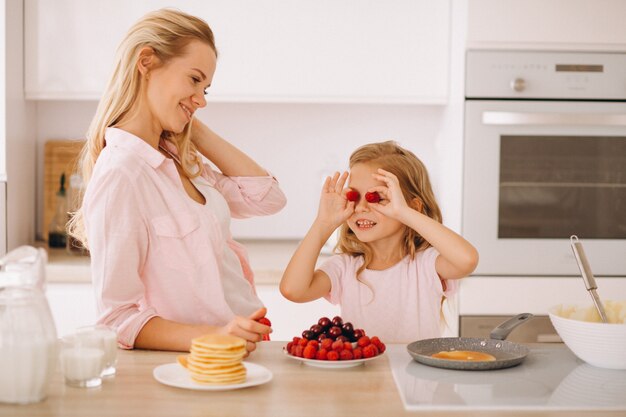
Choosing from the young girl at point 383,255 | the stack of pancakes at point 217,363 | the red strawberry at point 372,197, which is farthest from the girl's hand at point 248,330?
the red strawberry at point 372,197

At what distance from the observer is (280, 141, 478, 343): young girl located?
1.86 m

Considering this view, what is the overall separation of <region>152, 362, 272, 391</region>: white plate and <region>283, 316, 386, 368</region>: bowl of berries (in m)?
0.08

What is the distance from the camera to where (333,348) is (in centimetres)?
144

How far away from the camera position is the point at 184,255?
1.77 metres

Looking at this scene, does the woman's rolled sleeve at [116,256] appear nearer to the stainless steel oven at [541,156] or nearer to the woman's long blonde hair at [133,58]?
the woman's long blonde hair at [133,58]

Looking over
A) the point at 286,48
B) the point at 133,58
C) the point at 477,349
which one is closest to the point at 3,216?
the point at 286,48

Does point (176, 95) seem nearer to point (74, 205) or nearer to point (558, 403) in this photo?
point (558, 403)

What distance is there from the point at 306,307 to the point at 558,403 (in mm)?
1799

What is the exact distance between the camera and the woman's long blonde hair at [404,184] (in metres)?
2.05

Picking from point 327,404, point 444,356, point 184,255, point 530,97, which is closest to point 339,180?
point 184,255

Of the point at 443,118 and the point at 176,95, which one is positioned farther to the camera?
the point at 443,118

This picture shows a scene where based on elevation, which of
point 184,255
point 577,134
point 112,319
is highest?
point 577,134

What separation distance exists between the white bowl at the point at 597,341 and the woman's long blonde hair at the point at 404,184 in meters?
0.61

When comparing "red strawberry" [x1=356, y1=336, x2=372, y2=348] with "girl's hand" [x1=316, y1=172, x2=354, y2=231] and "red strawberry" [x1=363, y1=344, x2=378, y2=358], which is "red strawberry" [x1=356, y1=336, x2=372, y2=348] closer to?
"red strawberry" [x1=363, y1=344, x2=378, y2=358]
